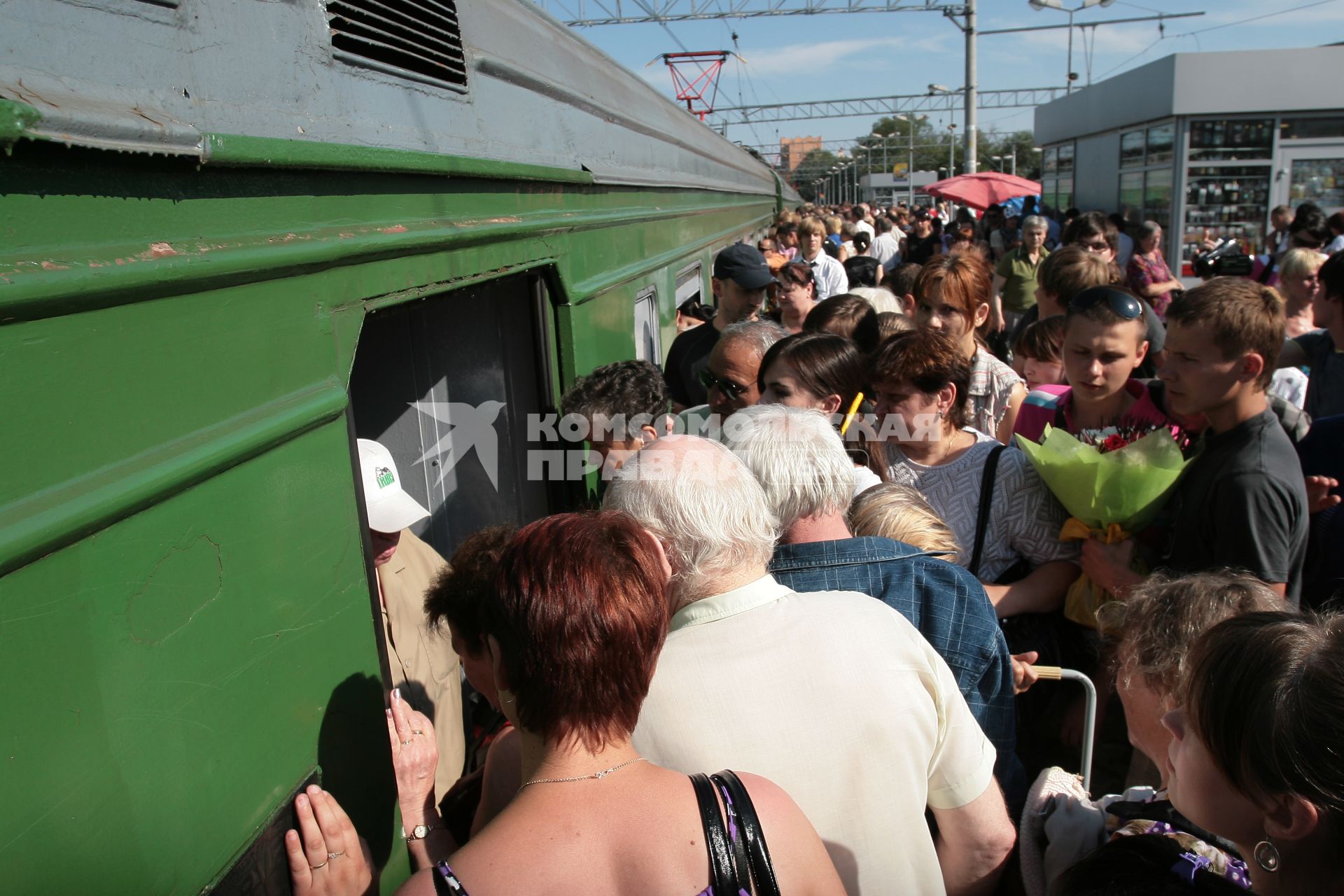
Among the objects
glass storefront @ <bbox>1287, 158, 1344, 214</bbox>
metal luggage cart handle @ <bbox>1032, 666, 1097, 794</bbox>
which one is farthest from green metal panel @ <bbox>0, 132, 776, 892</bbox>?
glass storefront @ <bbox>1287, 158, 1344, 214</bbox>

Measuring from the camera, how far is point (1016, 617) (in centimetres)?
272

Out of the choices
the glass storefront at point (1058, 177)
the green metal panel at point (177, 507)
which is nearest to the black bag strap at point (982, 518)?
the green metal panel at point (177, 507)

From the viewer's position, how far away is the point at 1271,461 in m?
2.45

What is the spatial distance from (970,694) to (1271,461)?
1.09 metres

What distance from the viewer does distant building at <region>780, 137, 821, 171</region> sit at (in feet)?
166

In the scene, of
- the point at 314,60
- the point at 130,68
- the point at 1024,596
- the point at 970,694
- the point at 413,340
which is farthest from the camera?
the point at 413,340

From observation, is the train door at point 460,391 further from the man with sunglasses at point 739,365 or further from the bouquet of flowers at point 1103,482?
the bouquet of flowers at point 1103,482

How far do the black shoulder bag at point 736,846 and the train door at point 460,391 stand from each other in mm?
1730

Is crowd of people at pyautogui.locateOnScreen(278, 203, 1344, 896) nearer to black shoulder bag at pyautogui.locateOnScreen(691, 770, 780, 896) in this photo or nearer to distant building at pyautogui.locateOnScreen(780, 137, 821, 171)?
black shoulder bag at pyautogui.locateOnScreen(691, 770, 780, 896)

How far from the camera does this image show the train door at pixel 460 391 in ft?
9.68

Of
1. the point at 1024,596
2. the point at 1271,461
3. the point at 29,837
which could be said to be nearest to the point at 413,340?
the point at 1024,596

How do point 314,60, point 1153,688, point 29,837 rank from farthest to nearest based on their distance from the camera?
point 1153,688 → point 314,60 → point 29,837

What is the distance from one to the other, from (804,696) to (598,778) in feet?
1.35

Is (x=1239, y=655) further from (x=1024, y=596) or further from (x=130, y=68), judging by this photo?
(x=130, y=68)
